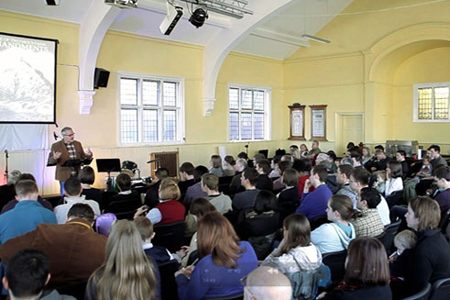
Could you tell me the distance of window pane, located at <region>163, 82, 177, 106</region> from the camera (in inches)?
423

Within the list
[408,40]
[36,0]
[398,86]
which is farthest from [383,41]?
[36,0]

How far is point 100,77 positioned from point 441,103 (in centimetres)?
935

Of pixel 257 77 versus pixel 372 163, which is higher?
pixel 257 77

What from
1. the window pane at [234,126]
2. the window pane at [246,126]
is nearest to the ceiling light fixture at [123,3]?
the window pane at [234,126]

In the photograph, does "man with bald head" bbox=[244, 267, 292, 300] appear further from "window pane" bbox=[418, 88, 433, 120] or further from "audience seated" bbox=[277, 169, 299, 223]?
"window pane" bbox=[418, 88, 433, 120]

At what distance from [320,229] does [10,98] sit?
22.1 feet

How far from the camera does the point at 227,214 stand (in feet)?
13.5

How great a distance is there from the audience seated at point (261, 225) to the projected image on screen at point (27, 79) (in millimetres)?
5948

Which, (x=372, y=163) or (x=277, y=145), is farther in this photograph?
(x=277, y=145)

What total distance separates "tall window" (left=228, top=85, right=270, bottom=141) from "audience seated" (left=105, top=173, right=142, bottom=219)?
760 cm

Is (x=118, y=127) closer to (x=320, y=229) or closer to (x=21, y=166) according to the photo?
(x=21, y=166)

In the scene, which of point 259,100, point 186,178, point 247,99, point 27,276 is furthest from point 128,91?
point 27,276

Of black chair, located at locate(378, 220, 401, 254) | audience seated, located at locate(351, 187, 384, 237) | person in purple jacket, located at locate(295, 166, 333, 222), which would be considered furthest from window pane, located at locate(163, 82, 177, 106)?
black chair, located at locate(378, 220, 401, 254)

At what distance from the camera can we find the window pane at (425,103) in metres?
12.0
